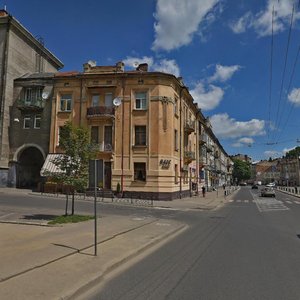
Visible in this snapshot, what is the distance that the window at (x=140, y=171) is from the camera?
113ft

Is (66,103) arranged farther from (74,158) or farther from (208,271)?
(208,271)

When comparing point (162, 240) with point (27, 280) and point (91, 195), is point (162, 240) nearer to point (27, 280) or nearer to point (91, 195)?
point (27, 280)

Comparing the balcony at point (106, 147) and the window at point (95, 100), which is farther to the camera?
the window at point (95, 100)

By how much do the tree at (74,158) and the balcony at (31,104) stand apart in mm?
21439

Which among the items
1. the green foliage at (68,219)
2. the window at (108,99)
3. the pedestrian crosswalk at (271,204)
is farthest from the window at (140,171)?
the green foliage at (68,219)

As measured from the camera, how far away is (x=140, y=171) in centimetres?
3450

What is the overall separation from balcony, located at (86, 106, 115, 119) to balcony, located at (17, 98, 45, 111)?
5401 mm

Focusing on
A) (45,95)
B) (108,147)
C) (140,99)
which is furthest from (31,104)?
(140,99)

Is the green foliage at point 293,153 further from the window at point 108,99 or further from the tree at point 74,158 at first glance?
the tree at point 74,158

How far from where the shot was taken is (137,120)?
35.0 metres

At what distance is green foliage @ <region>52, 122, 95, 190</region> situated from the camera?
1645cm

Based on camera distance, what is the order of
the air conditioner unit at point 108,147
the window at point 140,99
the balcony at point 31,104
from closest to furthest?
the air conditioner unit at point 108,147 → the window at point 140,99 → the balcony at point 31,104

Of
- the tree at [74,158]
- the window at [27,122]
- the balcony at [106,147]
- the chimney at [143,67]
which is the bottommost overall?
the tree at [74,158]

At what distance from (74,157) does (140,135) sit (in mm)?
18797
